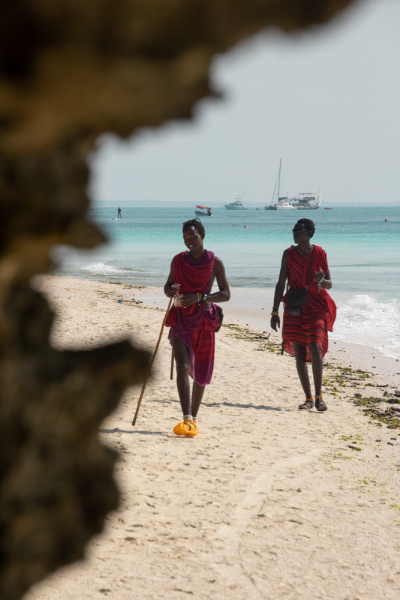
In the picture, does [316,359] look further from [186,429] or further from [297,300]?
[186,429]

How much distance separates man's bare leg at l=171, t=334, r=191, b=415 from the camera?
4980 millimetres

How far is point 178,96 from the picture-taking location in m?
Answer: 0.66

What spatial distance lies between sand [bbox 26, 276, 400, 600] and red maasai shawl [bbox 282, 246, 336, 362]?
86 centimetres

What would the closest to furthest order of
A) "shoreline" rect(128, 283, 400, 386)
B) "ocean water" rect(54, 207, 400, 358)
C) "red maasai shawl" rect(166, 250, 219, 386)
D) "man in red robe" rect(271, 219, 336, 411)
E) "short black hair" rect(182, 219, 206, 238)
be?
"short black hair" rect(182, 219, 206, 238) < "red maasai shawl" rect(166, 250, 219, 386) < "man in red robe" rect(271, 219, 336, 411) < "ocean water" rect(54, 207, 400, 358) < "shoreline" rect(128, 283, 400, 386)

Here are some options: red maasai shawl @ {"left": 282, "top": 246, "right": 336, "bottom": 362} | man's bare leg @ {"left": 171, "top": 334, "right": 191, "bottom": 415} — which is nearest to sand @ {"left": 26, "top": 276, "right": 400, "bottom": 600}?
man's bare leg @ {"left": 171, "top": 334, "right": 191, "bottom": 415}

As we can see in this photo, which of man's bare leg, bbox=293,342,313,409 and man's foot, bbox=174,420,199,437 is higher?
man's bare leg, bbox=293,342,313,409

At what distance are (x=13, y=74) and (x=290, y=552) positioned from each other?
10.1 feet

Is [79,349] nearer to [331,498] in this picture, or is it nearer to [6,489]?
[6,489]

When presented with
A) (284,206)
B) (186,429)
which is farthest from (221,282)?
(284,206)

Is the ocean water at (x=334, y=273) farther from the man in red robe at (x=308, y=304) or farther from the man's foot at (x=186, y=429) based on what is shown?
the man in red robe at (x=308, y=304)

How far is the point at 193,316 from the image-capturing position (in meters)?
5.10

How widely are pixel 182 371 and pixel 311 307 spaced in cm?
199

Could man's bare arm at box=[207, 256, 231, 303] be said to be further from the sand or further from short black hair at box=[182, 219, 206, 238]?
the sand

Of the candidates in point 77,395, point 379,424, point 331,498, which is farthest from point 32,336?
point 379,424
